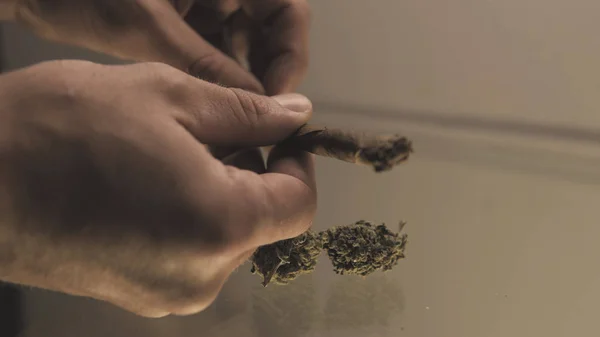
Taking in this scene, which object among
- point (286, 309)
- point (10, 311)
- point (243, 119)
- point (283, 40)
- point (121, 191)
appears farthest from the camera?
point (10, 311)

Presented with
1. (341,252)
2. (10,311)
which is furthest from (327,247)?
(10,311)

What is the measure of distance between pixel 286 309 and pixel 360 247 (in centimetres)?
31

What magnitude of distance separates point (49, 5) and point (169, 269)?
504 millimetres

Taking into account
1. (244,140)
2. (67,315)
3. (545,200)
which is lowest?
(67,315)

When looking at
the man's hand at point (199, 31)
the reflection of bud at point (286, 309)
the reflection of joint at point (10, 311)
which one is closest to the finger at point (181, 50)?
the man's hand at point (199, 31)

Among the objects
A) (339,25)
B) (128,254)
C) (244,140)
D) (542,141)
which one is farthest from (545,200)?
(128,254)

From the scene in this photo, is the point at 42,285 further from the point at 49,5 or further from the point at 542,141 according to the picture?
the point at 542,141

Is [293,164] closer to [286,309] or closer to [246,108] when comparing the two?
[246,108]

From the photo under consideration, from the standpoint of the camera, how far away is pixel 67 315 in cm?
95

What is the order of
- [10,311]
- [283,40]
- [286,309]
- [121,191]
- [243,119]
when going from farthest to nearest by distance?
[10,311]
[286,309]
[283,40]
[243,119]
[121,191]

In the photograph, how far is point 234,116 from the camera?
45 cm

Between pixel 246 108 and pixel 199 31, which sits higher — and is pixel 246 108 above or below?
above

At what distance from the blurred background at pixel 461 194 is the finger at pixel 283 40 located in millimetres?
262

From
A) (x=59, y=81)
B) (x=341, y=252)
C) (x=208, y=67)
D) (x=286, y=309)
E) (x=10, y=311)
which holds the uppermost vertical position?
(x=59, y=81)
